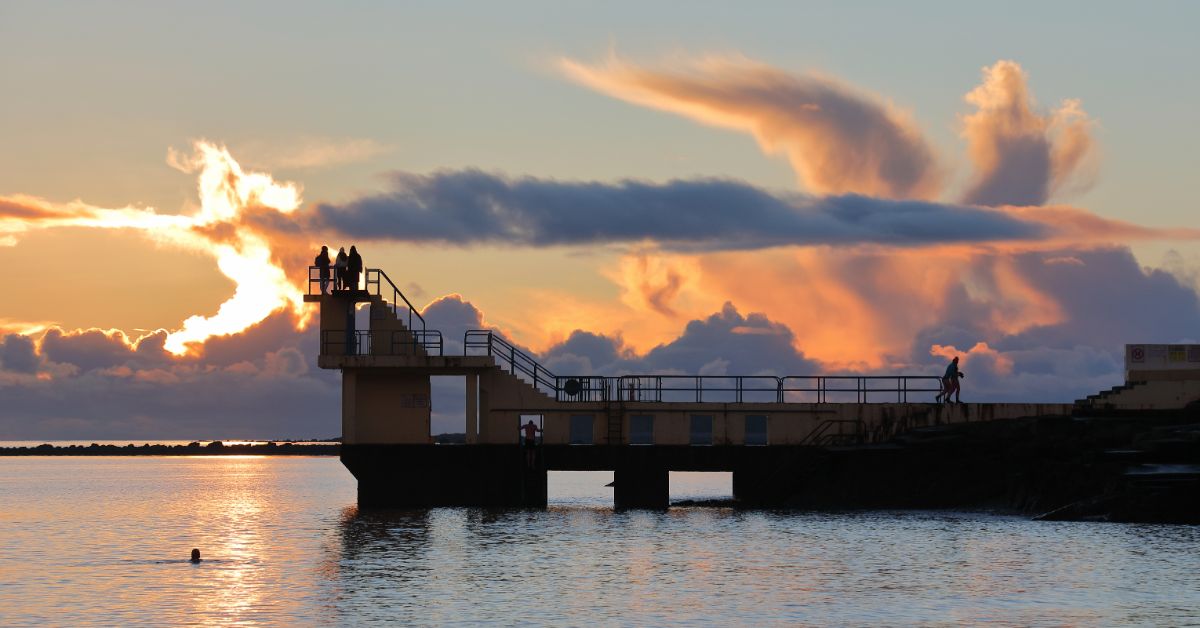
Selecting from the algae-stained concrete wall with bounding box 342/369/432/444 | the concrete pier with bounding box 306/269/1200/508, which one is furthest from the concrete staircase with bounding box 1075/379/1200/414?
the algae-stained concrete wall with bounding box 342/369/432/444

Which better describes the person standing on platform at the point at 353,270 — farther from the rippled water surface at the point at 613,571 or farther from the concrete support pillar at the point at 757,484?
the concrete support pillar at the point at 757,484

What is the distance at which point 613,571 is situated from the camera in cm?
4456

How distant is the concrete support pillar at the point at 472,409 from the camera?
6188 cm

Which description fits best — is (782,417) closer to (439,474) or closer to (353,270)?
(439,474)

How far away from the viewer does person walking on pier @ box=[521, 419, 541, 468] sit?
61688 millimetres

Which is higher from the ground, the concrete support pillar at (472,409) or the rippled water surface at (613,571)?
Answer: the concrete support pillar at (472,409)

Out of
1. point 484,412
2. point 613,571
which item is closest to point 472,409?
point 484,412

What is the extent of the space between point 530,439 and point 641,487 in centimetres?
533

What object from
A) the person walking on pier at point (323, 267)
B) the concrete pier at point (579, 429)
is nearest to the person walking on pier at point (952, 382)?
the concrete pier at point (579, 429)

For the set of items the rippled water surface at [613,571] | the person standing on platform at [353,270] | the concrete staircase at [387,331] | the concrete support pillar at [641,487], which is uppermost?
the person standing on platform at [353,270]

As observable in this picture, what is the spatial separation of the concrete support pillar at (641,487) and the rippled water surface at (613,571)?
0.71m

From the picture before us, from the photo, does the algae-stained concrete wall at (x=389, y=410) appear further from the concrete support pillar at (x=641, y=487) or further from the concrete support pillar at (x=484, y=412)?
the concrete support pillar at (x=641, y=487)

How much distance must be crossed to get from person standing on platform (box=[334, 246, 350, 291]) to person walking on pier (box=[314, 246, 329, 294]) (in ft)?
1.21

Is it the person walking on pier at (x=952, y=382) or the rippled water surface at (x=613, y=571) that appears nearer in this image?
the rippled water surface at (x=613, y=571)
